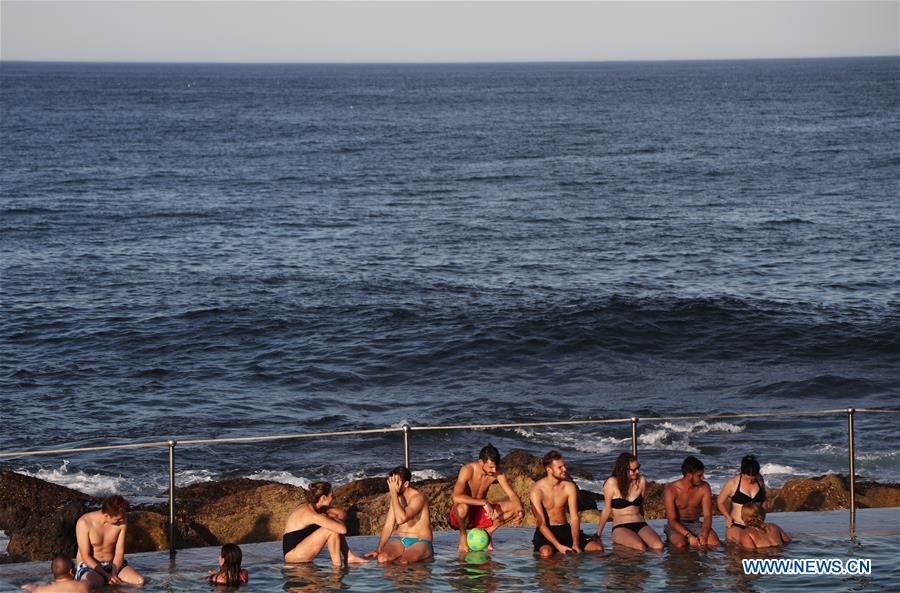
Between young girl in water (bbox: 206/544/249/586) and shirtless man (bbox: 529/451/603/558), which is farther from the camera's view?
shirtless man (bbox: 529/451/603/558)

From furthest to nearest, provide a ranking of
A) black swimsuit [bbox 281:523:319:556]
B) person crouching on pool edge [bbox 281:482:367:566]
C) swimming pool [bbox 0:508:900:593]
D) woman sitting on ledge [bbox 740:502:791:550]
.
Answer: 1. woman sitting on ledge [bbox 740:502:791:550]
2. black swimsuit [bbox 281:523:319:556]
3. person crouching on pool edge [bbox 281:482:367:566]
4. swimming pool [bbox 0:508:900:593]

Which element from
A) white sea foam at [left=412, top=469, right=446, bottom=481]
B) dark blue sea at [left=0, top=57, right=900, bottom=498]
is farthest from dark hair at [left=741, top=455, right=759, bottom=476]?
white sea foam at [left=412, top=469, right=446, bottom=481]

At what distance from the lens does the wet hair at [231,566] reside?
1189 cm

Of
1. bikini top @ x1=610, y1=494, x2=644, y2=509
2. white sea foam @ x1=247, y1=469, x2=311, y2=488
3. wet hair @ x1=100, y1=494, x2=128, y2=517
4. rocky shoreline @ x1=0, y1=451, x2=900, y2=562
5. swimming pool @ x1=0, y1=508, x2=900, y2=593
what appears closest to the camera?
wet hair @ x1=100, y1=494, x2=128, y2=517

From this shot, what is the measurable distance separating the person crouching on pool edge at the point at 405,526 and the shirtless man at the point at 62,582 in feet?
10.9

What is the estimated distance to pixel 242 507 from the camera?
17.5 metres

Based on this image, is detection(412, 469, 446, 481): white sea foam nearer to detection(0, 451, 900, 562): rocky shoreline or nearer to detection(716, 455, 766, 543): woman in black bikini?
detection(0, 451, 900, 562): rocky shoreline

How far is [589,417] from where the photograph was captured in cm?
2975

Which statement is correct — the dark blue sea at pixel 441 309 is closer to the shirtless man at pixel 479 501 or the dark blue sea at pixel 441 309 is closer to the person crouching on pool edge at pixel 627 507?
the person crouching on pool edge at pixel 627 507

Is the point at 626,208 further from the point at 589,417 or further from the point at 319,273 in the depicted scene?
the point at 589,417

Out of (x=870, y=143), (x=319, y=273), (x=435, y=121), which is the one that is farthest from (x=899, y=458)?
(x=435, y=121)

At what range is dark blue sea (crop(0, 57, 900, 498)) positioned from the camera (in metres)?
28.1

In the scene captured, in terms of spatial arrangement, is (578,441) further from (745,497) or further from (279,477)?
(745,497)

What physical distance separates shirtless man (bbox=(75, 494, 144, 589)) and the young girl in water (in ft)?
2.73
